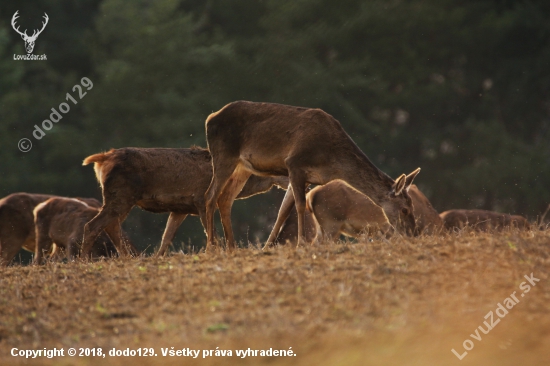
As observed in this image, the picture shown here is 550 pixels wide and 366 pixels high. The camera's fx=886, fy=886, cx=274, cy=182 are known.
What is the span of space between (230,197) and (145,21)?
71.6 ft

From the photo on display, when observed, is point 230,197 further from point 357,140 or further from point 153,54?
point 153,54

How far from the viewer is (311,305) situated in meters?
7.12

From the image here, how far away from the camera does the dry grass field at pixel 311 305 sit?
20.2ft

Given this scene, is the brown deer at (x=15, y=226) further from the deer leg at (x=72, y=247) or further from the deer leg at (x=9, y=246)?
the deer leg at (x=72, y=247)

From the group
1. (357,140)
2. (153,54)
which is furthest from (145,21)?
(357,140)

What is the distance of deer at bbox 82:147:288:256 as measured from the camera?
13102 millimetres

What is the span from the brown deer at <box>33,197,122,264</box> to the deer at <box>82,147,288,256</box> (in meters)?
0.83

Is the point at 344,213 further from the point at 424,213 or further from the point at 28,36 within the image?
the point at 28,36

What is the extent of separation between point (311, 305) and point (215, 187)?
16.9 ft

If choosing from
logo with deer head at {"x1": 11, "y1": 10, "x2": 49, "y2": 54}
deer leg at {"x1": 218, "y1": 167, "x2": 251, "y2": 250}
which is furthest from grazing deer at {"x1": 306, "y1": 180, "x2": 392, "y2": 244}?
logo with deer head at {"x1": 11, "y1": 10, "x2": 49, "y2": 54}

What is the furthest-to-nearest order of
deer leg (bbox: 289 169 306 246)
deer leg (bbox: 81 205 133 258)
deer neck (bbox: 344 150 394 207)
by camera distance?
deer leg (bbox: 81 205 133 258)
deer neck (bbox: 344 150 394 207)
deer leg (bbox: 289 169 306 246)

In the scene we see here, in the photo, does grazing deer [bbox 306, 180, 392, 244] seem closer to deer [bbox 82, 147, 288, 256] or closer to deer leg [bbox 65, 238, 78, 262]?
deer [bbox 82, 147, 288, 256]

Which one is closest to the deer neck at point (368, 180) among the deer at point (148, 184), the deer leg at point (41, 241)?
the deer at point (148, 184)

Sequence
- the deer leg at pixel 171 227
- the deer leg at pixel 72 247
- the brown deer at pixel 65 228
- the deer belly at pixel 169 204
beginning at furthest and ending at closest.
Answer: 1. the brown deer at pixel 65 228
2. the deer leg at pixel 72 247
3. the deer leg at pixel 171 227
4. the deer belly at pixel 169 204
